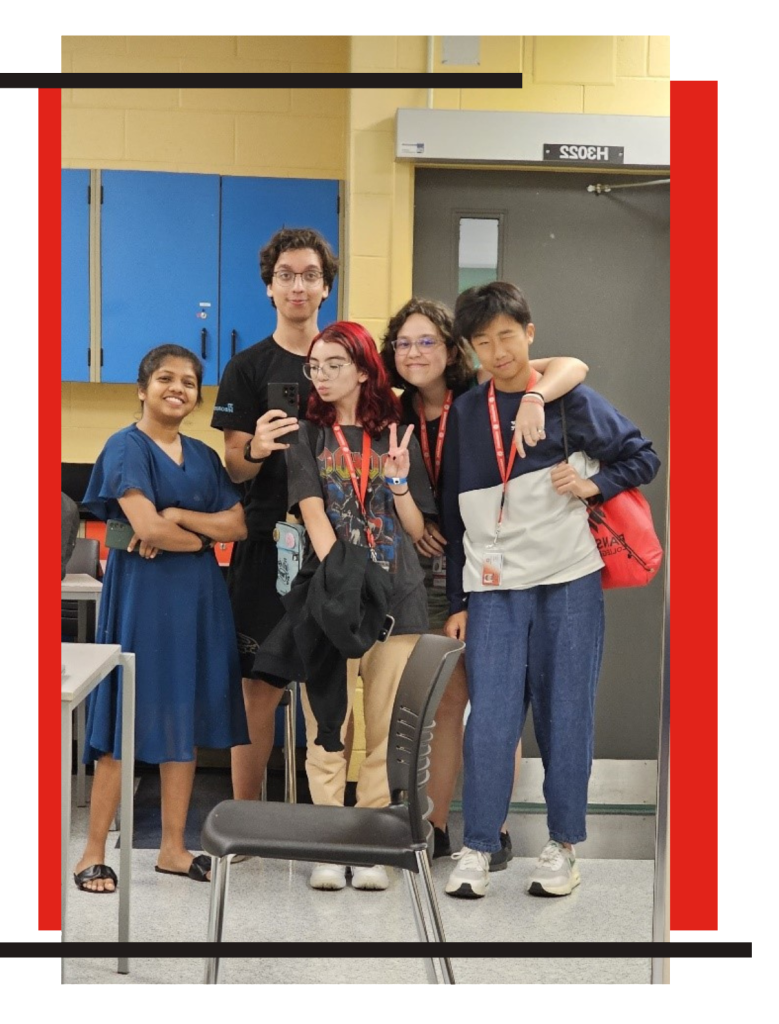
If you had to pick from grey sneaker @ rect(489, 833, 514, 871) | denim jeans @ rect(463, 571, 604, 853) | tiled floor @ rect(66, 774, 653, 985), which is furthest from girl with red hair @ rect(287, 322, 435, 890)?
grey sneaker @ rect(489, 833, 514, 871)

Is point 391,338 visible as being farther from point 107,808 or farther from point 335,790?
point 107,808

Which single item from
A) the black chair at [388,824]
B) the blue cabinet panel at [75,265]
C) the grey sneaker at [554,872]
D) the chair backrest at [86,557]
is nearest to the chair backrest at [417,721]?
the black chair at [388,824]

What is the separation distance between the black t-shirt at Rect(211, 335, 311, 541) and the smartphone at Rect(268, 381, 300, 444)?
0.5 inches

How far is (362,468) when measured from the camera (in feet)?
9.78

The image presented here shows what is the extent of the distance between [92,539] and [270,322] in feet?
2.34

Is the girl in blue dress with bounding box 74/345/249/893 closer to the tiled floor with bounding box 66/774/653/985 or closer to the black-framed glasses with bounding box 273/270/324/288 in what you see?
the tiled floor with bounding box 66/774/653/985

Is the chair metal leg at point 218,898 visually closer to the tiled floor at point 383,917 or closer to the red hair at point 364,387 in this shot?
the tiled floor at point 383,917

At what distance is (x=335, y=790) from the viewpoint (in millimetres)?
3010

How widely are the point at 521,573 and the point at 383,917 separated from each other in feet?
2.89

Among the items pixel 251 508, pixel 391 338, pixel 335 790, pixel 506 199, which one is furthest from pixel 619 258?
pixel 335 790

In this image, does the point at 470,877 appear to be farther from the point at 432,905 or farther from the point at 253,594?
the point at 253,594

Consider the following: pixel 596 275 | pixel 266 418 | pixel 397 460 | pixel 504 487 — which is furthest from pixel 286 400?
pixel 596 275

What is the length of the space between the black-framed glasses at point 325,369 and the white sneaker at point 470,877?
47.4 inches

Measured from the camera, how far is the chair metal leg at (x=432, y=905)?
263 cm
